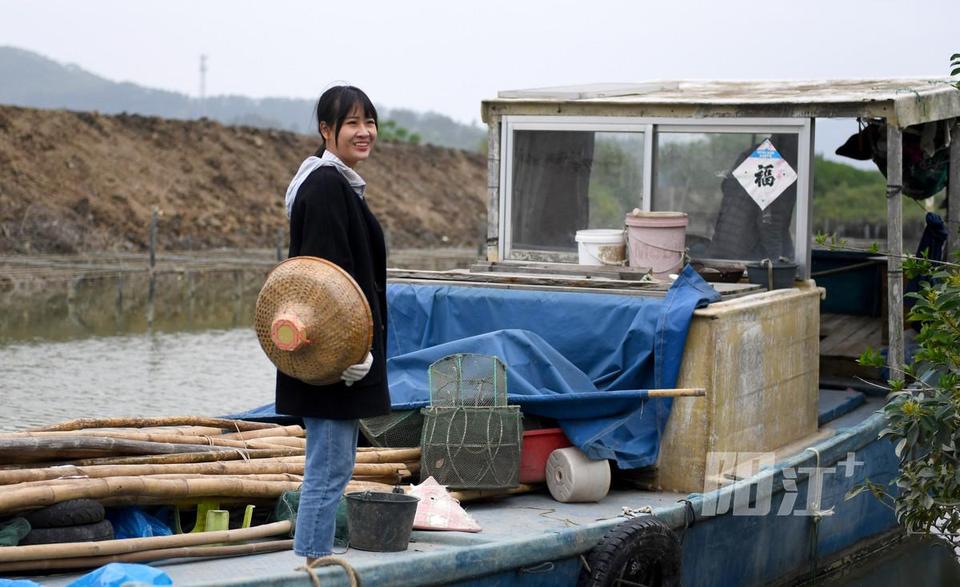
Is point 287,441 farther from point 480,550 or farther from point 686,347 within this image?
point 686,347

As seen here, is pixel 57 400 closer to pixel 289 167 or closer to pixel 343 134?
pixel 343 134

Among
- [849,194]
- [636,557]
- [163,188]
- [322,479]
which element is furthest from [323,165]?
[849,194]

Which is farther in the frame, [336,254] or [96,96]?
[96,96]

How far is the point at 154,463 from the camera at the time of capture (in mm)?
5227

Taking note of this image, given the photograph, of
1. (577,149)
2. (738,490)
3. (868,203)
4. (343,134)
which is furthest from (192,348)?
(868,203)

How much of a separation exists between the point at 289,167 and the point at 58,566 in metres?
37.2

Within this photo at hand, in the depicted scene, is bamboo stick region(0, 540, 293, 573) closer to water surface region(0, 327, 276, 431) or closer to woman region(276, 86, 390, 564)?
woman region(276, 86, 390, 564)

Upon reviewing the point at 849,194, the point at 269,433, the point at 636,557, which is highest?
the point at 849,194

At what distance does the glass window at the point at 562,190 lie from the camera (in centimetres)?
835

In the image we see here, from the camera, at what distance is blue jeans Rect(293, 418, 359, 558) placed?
446cm

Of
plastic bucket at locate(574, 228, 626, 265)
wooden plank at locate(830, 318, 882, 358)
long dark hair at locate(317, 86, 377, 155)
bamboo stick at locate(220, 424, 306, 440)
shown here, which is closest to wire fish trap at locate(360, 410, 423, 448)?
bamboo stick at locate(220, 424, 306, 440)

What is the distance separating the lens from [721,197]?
8242mm

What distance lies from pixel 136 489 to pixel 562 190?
4.36 m

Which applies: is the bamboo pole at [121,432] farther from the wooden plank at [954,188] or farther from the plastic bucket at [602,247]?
the wooden plank at [954,188]
